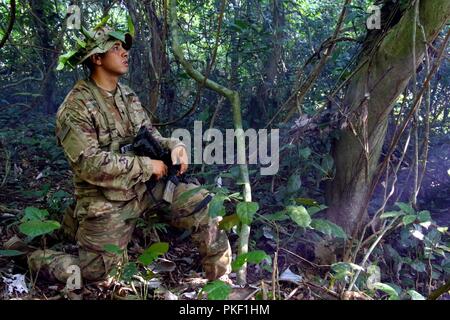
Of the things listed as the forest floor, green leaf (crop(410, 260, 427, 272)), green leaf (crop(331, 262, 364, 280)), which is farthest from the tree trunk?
green leaf (crop(410, 260, 427, 272))

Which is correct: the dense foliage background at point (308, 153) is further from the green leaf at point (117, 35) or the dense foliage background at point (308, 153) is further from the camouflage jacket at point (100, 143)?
the camouflage jacket at point (100, 143)

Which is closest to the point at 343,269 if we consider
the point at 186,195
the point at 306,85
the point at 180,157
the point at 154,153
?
the point at 186,195

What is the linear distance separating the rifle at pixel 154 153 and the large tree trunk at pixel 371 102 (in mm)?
1301

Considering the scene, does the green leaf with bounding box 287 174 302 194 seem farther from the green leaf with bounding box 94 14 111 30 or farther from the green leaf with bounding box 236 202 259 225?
the green leaf with bounding box 94 14 111 30

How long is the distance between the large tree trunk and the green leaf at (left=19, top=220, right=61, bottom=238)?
6.28ft

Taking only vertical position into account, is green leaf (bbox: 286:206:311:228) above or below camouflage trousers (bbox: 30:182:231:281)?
above

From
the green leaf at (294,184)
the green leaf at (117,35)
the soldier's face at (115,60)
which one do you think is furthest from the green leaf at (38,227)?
the green leaf at (294,184)

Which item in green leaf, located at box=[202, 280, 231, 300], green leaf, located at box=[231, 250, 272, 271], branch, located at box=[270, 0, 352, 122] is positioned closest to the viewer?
green leaf, located at box=[202, 280, 231, 300]

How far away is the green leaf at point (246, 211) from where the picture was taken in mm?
2666

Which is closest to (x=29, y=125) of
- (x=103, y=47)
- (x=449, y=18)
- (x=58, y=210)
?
(x=58, y=210)

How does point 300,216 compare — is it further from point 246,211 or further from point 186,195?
point 186,195

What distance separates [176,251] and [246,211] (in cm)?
135

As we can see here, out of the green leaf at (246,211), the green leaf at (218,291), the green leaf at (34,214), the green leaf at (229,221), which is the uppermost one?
the green leaf at (246,211)

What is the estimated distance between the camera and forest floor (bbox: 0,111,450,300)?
114 inches
